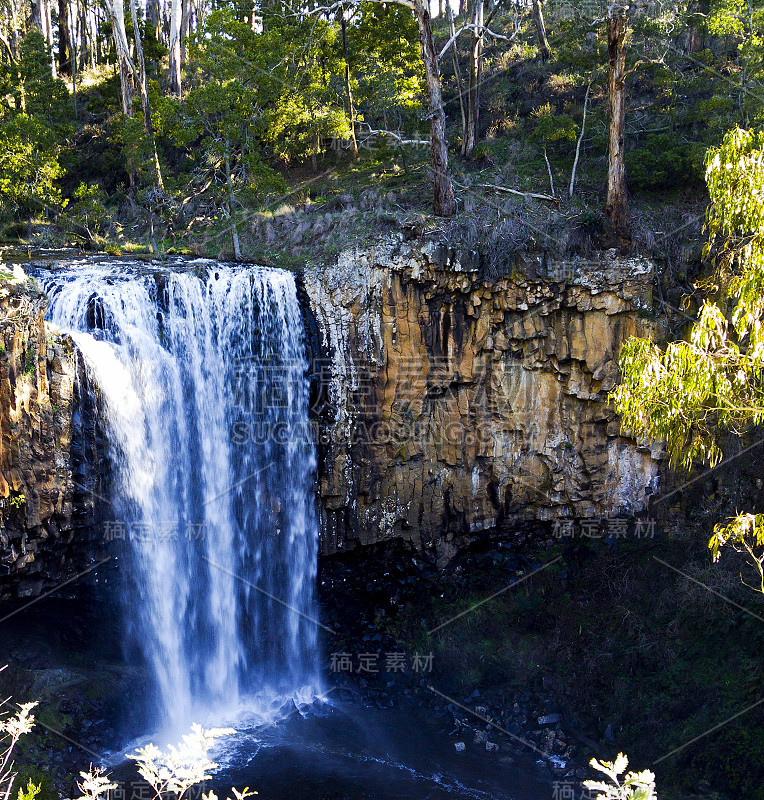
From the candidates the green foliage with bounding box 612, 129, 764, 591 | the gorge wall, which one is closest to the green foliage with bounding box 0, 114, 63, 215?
the gorge wall

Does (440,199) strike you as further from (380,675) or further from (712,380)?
(380,675)

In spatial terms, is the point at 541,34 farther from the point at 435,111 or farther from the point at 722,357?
the point at 722,357

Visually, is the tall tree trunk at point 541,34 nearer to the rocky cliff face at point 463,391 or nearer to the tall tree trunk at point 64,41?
the rocky cliff face at point 463,391

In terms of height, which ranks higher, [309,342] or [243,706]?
[309,342]

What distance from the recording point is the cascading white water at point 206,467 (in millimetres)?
11875

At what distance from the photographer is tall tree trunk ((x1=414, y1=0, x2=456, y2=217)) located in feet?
47.3

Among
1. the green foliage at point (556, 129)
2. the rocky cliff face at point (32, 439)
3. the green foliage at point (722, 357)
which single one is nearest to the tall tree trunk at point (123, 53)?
the rocky cliff face at point (32, 439)

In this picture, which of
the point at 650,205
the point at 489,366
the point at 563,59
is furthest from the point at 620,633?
the point at 563,59

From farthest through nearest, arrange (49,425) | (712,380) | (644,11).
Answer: (644,11) → (49,425) → (712,380)

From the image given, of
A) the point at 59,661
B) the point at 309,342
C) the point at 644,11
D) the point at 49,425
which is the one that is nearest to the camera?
the point at 49,425

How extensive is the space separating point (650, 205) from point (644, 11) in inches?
415

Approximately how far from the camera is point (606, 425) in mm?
14508

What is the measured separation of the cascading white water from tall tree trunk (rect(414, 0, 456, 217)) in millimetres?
→ 4129

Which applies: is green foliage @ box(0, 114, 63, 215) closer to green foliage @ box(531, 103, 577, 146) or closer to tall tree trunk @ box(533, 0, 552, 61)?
green foliage @ box(531, 103, 577, 146)
